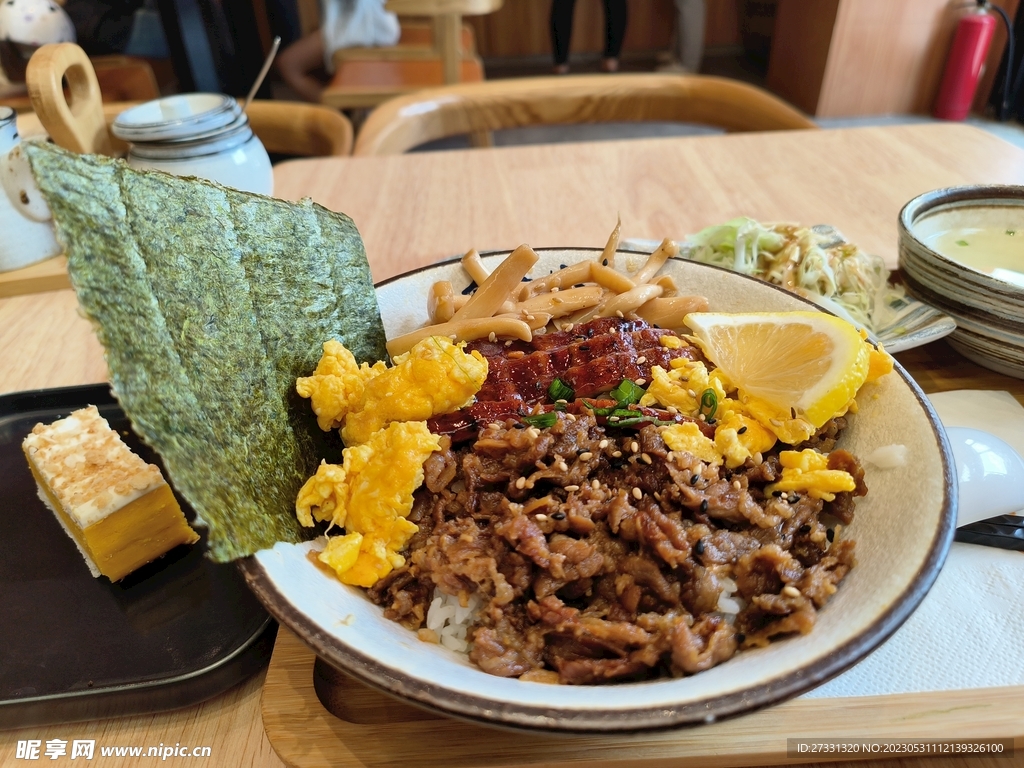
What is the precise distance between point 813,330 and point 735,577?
0.54 m

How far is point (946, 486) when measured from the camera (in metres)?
1.01

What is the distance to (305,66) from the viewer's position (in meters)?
6.28

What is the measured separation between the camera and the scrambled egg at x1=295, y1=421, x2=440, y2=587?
3.48ft

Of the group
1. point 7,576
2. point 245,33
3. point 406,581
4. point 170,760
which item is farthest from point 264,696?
point 245,33

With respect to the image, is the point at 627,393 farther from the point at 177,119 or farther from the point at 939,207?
the point at 177,119

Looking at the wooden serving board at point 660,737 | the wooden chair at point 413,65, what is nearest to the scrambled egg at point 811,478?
the wooden serving board at point 660,737

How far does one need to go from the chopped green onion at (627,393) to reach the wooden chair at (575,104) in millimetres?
2450

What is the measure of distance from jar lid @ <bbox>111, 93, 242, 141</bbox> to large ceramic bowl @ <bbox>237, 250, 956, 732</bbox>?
163 centimetres

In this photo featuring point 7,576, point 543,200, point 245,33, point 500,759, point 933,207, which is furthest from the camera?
point 245,33

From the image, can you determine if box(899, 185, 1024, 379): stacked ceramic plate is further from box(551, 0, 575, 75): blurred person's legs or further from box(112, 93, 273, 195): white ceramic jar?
box(551, 0, 575, 75): blurred person's legs

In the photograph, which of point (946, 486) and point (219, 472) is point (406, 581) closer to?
point (219, 472)

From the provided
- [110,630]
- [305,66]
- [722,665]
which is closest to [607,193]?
[722,665]

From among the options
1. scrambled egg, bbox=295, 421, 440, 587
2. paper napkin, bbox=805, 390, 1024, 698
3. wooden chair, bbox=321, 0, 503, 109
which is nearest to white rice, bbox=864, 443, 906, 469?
paper napkin, bbox=805, 390, 1024, 698

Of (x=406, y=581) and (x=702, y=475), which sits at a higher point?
(x=702, y=475)
